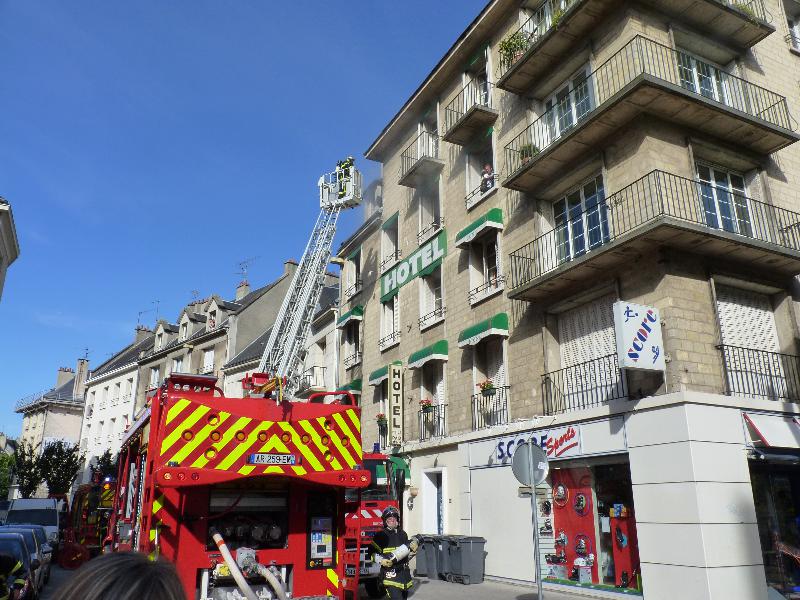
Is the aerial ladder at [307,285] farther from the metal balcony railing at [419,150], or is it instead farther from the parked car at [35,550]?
the parked car at [35,550]

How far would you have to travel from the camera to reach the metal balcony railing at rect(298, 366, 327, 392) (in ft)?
85.5

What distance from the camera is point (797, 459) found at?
11.1 m

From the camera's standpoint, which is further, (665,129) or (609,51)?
(609,51)

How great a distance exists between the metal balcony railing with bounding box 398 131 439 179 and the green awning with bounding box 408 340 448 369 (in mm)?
5983

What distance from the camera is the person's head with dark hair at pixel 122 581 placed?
57.1 inches

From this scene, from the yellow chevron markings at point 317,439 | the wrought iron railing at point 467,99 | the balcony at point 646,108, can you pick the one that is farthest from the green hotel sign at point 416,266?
the yellow chevron markings at point 317,439

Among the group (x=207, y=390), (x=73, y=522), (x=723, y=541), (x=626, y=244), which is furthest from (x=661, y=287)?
(x=73, y=522)

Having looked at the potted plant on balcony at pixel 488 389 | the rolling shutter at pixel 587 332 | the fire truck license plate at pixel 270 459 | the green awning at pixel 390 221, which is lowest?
the fire truck license plate at pixel 270 459

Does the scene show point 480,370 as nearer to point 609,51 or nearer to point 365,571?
point 365,571

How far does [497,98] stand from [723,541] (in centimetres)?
1234

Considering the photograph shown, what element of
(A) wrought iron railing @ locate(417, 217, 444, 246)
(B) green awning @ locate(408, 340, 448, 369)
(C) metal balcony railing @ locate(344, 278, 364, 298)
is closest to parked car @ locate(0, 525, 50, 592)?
(B) green awning @ locate(408, 340, 448, 369)

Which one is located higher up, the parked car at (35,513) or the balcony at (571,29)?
the balcony at (571,29)

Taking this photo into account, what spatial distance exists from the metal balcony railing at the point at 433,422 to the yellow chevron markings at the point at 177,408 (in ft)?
38.0

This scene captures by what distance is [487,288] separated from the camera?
54.9ft
